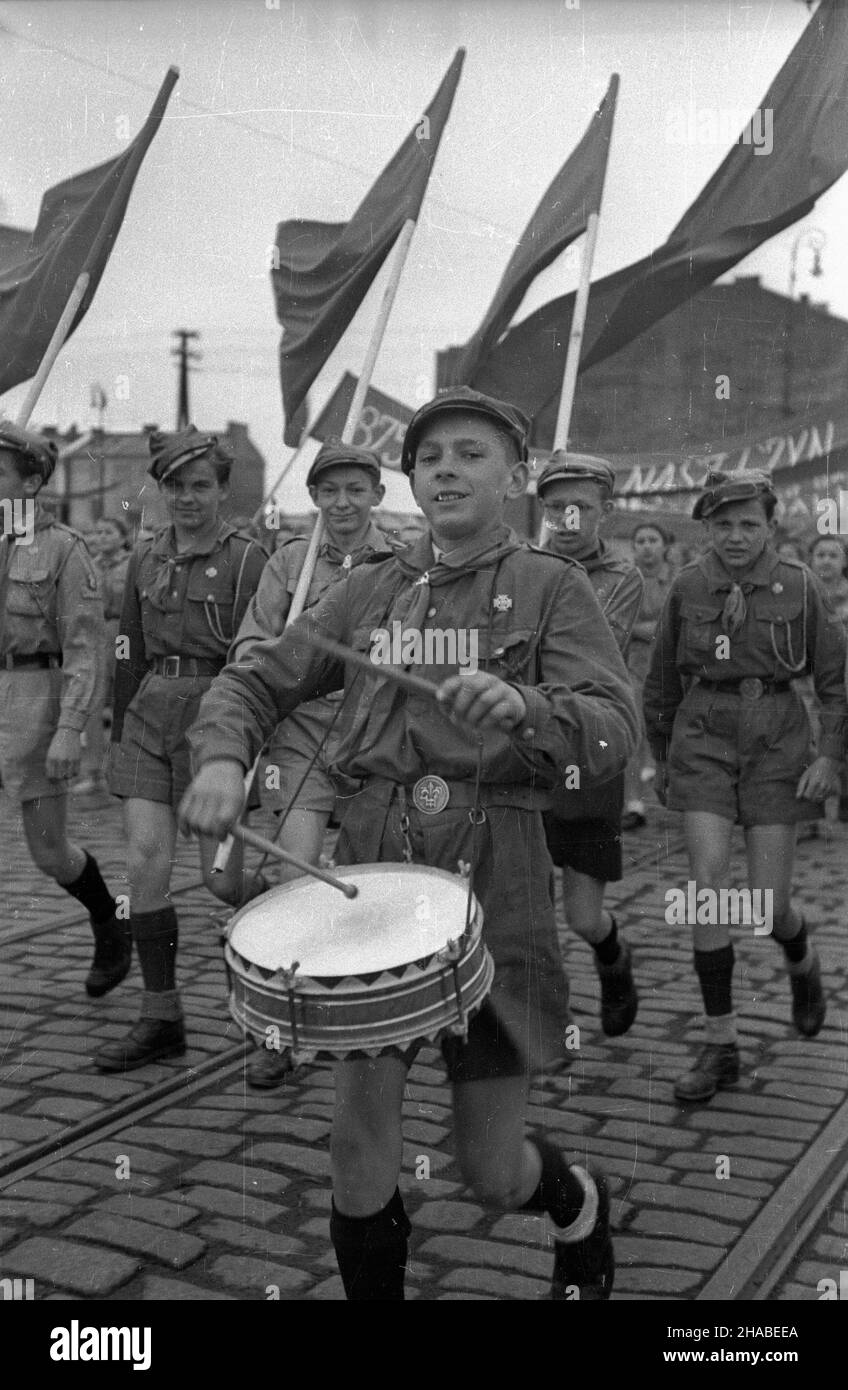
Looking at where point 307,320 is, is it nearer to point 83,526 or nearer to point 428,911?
point 428,911

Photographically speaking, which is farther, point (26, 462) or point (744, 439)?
point (744, 439)

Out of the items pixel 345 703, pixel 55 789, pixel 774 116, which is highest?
pixel 774 116

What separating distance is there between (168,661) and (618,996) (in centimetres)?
200

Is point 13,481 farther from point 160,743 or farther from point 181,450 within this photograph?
point 160,743

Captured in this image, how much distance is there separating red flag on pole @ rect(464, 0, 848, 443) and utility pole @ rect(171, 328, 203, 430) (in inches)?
55.9

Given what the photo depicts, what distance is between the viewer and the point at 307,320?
22.1 ft

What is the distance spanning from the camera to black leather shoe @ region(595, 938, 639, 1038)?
5.08m

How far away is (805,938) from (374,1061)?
278cm

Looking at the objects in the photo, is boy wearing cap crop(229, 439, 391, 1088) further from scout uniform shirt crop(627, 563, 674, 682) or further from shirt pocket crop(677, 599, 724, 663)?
scout uniform shirt crop(627, 563, 674, 682)

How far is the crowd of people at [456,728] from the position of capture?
2.75 meters

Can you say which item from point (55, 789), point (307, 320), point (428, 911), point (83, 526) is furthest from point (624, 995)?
point (83, 526)

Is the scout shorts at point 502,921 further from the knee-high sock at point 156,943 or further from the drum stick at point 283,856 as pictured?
the knee-high sock at point 156,943

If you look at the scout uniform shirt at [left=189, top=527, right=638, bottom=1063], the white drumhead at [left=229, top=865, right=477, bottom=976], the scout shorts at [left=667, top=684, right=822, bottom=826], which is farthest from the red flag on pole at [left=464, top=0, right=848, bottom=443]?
the white drumhead at [left=229, top=865, right=477, bottom=976]

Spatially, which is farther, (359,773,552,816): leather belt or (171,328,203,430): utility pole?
(171,328,203,430): utility pole
